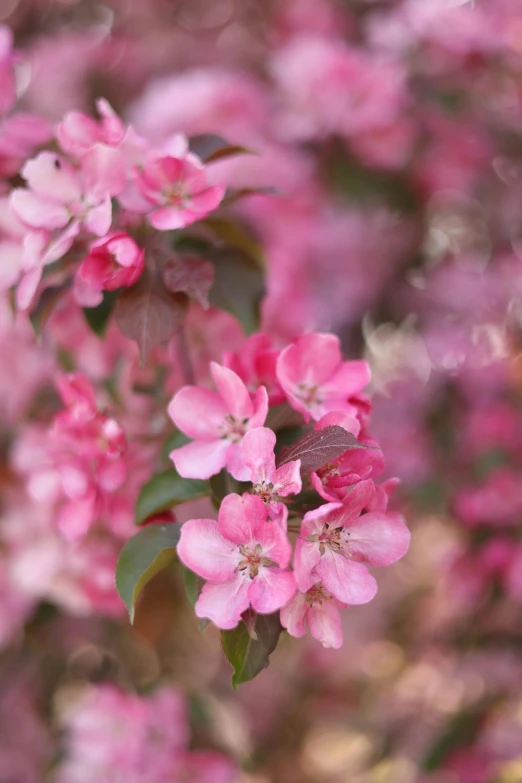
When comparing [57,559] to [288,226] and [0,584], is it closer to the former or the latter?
[0,584]

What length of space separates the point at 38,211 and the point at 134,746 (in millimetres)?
852

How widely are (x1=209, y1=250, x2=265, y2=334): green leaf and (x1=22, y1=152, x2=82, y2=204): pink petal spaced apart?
0.18 m

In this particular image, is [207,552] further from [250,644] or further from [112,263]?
[112,263]

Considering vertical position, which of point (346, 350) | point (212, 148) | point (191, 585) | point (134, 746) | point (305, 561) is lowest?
point (134, 746)

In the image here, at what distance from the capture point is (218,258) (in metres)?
0.86

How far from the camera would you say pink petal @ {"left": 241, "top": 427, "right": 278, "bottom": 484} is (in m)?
0.56

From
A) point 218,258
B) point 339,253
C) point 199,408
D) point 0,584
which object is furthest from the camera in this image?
point 339,253

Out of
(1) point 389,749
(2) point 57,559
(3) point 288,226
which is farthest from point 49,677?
(3) point 288,226

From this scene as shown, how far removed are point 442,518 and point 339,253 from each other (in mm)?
628

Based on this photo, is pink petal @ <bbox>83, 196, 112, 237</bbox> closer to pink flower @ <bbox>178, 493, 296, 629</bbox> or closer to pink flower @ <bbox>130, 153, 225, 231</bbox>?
pink flower @ <bbox>130, 153, 225, 231</bbox>

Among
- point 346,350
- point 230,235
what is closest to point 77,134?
point 230,235

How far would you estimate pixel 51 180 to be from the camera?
0.74 metres

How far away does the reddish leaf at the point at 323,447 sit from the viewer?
54 cm

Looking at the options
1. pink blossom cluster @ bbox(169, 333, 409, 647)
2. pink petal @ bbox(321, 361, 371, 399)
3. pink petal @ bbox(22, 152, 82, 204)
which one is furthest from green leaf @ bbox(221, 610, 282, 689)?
pink petal @ bbox(22, 152, 82, 204)
